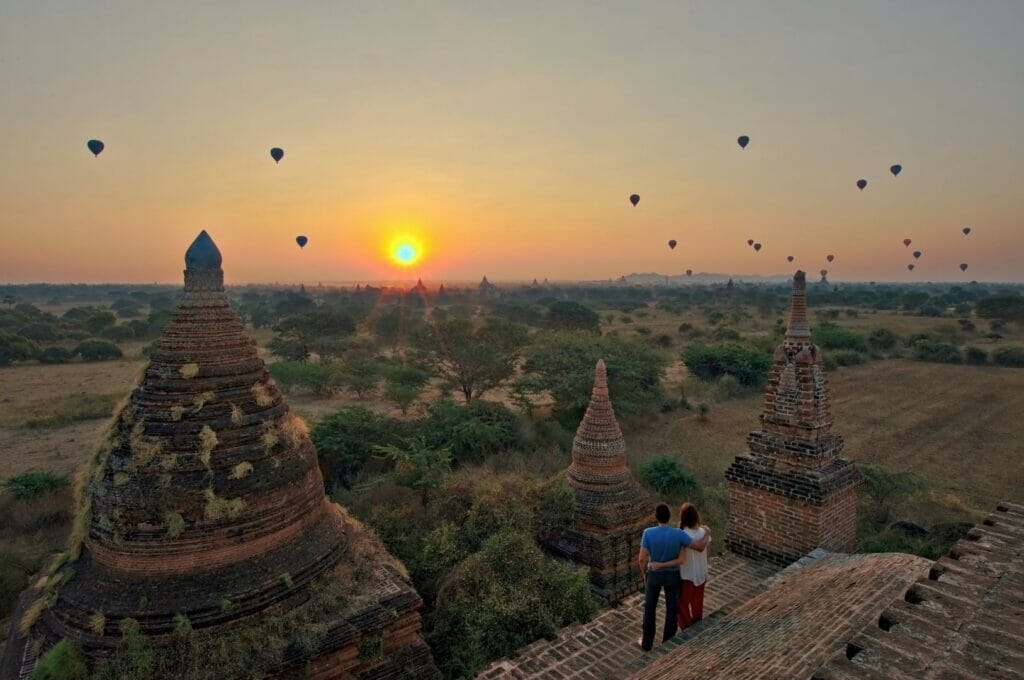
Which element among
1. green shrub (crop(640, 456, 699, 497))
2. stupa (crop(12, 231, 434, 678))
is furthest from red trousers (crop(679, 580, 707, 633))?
green shrub (crop(640, 456, 699, 497))

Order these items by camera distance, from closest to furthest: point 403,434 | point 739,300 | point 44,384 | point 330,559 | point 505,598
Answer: point 330,559 → point 505,598 → point 403,434 → point 44,384 → point 739,300

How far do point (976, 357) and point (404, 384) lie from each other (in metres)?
43.6

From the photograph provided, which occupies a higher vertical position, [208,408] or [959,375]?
[208,408]

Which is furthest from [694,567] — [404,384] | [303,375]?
[303,375]

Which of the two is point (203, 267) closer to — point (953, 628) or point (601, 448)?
point (601, 448)

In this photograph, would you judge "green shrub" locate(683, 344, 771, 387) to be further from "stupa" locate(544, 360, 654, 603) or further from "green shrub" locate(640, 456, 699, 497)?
"stupa" locate(544, 360, 654, 603)

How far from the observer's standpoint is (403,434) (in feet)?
67.7

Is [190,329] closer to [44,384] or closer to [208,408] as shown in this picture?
[208,408]

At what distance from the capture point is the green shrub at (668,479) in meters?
18.4

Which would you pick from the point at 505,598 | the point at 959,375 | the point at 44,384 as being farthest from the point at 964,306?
the point at 44,384

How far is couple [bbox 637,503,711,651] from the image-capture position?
648 centimetres

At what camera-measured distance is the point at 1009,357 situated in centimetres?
4228

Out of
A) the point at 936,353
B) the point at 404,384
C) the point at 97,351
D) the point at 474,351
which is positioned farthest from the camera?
the point at 97,351

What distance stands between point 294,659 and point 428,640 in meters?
2.90
